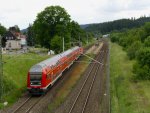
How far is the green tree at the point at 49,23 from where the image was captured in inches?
3674

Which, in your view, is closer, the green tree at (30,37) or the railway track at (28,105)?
the railway track at (28,105)

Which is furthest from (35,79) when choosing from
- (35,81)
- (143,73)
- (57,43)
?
(57,43)

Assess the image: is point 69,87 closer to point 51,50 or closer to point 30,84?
point 30,84

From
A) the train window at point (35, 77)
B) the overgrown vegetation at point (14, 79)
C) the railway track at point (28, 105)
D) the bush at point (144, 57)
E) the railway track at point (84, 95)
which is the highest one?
the bush at point (144, 57)

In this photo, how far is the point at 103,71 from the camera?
60.3 metres

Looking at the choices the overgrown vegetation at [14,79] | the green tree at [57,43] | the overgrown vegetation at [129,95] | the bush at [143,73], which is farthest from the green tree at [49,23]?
the bush at [143,73]

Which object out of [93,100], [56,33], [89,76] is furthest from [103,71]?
[56,33]

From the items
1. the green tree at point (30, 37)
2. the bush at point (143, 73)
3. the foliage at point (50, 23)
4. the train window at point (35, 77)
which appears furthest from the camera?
the green tree at point (30, 37)

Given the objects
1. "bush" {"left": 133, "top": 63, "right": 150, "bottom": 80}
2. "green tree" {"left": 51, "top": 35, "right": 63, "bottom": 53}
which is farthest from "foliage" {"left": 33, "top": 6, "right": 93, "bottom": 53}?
"bush" {"left": 133, "top": 63, "right": 150, "bottom": 80}

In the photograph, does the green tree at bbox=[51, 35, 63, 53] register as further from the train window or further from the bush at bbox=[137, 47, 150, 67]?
the train window

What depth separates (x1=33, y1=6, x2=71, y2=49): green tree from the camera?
3674 inches

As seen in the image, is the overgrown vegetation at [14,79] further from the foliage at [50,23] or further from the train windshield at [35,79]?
the foliage at [50,23]

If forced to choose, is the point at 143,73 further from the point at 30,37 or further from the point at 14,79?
the point at 30,37

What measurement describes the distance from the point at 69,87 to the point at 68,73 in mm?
13059
